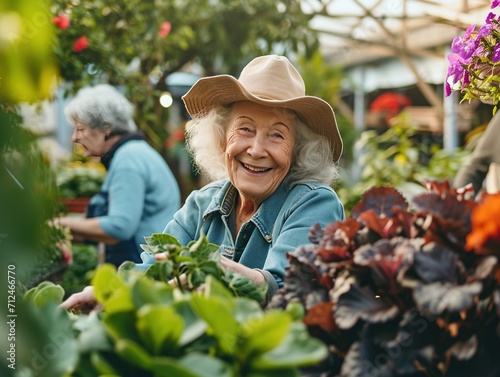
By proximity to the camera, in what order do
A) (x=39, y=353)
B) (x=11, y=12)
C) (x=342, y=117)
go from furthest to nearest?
(x=342, y=117)
(x=39, y=353)
(x=11, y=12)

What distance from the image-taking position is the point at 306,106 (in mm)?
2041

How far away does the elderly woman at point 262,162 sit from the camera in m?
1.97

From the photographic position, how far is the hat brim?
2002 mm

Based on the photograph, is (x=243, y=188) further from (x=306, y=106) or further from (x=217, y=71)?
(x=217, y=71)

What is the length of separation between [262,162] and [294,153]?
14cm

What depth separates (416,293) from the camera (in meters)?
0.98

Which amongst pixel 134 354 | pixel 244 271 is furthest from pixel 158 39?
pixel 134 354

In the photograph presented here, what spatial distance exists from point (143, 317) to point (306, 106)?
1.21 m

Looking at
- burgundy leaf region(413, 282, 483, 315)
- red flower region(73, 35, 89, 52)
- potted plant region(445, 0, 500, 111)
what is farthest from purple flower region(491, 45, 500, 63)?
red flower region(73, 35, 89, 52)

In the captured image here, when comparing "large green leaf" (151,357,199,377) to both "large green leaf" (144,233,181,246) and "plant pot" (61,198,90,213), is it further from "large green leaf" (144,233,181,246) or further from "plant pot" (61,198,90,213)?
"plant pot" (61,198,90,213)

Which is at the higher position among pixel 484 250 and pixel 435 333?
pixel 484 250

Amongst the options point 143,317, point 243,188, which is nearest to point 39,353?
point 143,317

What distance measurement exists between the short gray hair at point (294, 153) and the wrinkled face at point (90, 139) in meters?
1.67

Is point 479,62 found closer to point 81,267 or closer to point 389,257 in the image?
point 389,257
